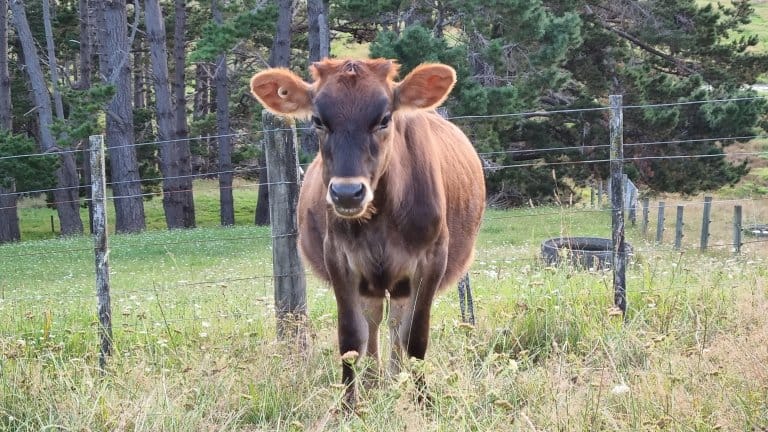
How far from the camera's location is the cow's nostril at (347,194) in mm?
4195

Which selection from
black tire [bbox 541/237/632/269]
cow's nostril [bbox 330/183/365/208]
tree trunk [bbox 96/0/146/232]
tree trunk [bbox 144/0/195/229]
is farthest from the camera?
tree trunk [bbox 144/0/195/229]

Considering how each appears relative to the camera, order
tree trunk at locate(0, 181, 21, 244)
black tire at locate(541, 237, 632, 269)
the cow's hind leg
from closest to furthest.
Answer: the cow's hind leg < black tire at locate(541, 237, 632, 269) < tree trunk at locate(0, 181, 21, 244)

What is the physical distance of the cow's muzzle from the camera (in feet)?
13.8

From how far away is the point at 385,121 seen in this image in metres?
4.70

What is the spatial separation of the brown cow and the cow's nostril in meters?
0.15

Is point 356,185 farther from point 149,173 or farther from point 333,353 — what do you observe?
point 149,173

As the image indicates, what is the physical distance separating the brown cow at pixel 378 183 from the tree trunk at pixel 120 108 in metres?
19.6

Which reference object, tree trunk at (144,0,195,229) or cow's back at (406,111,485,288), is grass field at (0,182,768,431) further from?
tree trunk at (144,0,195,229)

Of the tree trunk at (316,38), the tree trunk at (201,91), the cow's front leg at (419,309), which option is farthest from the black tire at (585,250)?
the tree trunk at (201,91)

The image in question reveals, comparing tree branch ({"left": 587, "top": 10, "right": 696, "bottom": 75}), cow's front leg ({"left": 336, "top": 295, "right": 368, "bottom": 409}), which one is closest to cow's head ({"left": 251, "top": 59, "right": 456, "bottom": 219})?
cow's front leg ({"left": 336, "top": 295, "right": 368, "bottom": 409})

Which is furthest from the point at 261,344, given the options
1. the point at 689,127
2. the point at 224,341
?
the point at 689,127

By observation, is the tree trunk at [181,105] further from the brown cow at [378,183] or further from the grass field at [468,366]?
the brown cow at [378,183]

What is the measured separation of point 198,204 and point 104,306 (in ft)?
111

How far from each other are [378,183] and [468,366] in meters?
1.20
